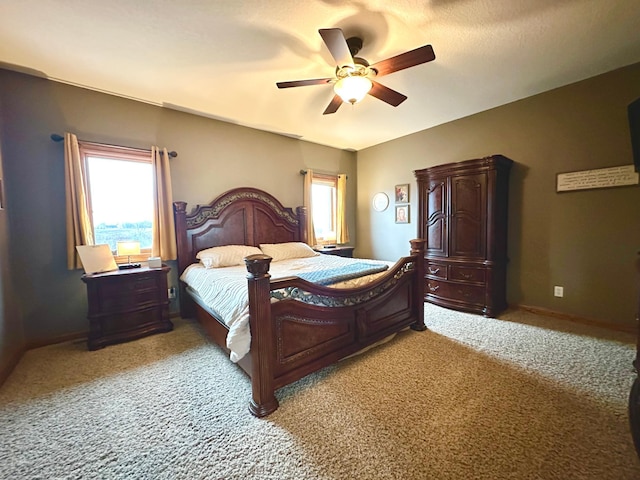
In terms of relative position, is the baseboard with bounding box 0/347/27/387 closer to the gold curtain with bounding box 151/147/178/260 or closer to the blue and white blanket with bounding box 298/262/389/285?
the gold curtain with bounding box 151/147/178/260

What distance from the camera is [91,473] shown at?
128 cm

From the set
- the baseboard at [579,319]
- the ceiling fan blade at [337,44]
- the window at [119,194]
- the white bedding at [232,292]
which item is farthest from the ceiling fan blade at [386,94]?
the baseboard at [579,319]

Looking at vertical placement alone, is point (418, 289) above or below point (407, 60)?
below

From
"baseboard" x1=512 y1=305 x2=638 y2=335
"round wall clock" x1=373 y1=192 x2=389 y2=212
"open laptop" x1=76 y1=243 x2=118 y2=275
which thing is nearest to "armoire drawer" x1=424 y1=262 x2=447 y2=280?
"baseboard" x1=512 y1=305 x2=638 y2=335

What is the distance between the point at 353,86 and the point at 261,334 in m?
2.02

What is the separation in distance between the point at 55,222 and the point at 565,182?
5608 mm

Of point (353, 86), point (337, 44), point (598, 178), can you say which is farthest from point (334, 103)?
point (598, 178)

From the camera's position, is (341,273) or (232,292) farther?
(341,273)

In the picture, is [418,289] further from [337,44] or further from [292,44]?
[292,44]

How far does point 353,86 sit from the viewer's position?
83.7 inches

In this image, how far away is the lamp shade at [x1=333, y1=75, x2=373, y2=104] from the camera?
209cm

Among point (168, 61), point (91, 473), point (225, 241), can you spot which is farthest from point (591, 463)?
point (168, 61)

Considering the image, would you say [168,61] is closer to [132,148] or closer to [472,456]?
[132,148]

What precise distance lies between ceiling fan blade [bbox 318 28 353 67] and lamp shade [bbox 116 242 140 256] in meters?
2.80
